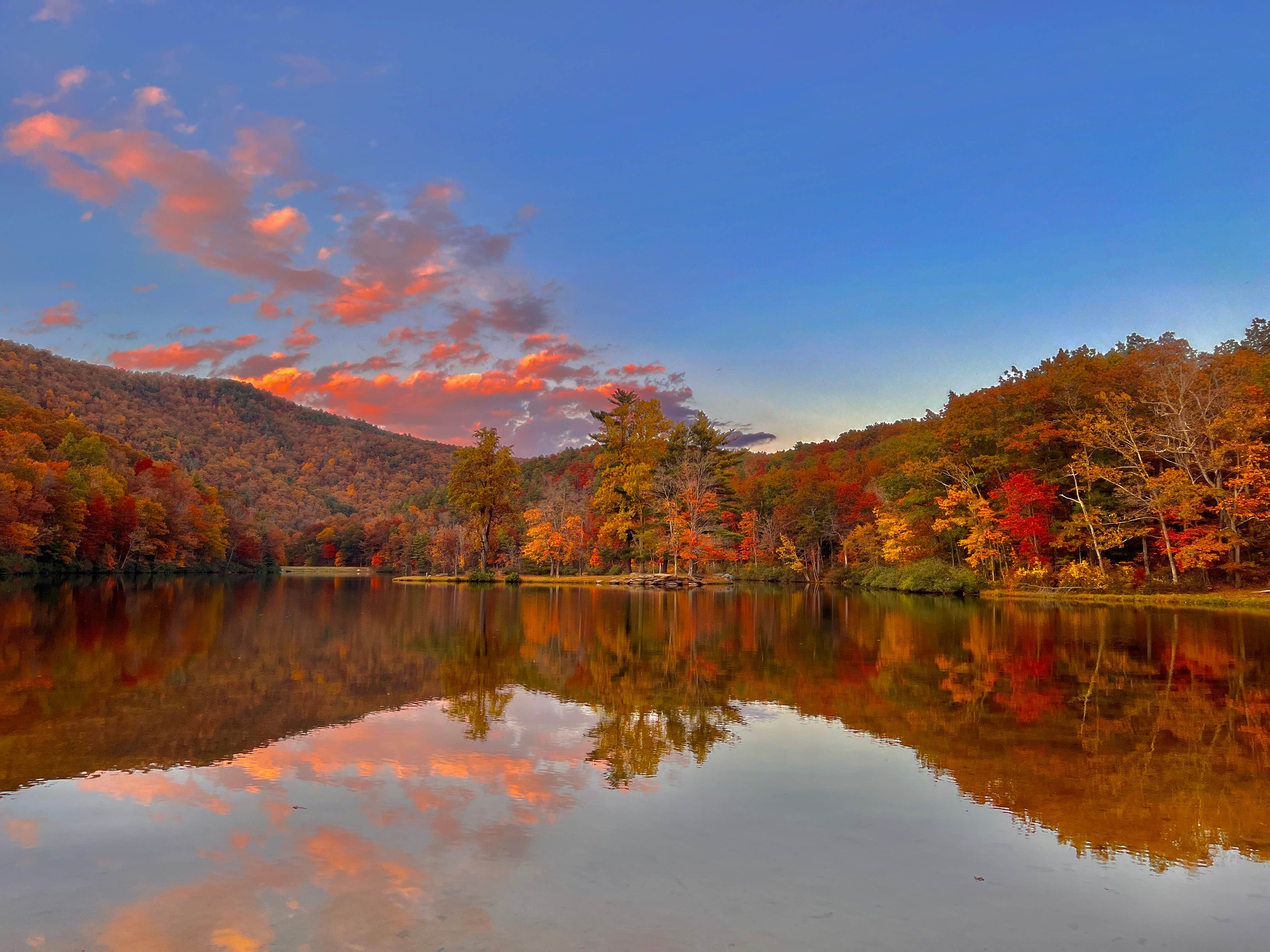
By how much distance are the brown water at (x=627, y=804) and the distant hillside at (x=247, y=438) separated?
95.7m

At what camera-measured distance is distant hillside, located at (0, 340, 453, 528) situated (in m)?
103

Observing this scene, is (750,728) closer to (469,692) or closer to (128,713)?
(469,692)

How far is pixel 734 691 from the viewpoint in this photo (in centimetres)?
984

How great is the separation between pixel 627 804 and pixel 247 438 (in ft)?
485

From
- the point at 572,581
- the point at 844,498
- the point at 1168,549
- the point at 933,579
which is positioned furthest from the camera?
the point at 844,498

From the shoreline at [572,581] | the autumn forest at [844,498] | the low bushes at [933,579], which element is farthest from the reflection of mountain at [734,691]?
the shoreline at [572,581]

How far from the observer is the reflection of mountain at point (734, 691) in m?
5.81

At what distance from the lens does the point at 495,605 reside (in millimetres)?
28219

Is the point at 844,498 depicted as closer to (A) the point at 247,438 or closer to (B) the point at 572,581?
(B) the point at 572,581

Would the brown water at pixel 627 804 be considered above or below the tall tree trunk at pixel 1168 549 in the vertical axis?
below

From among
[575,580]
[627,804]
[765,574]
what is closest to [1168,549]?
[627,804]

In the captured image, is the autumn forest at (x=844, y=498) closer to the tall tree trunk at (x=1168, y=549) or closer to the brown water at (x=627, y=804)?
the tall tree trunk at (x=1168, y=549)

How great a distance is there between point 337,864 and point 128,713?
5.19 meters

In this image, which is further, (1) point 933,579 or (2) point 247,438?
(2) point 247,438
